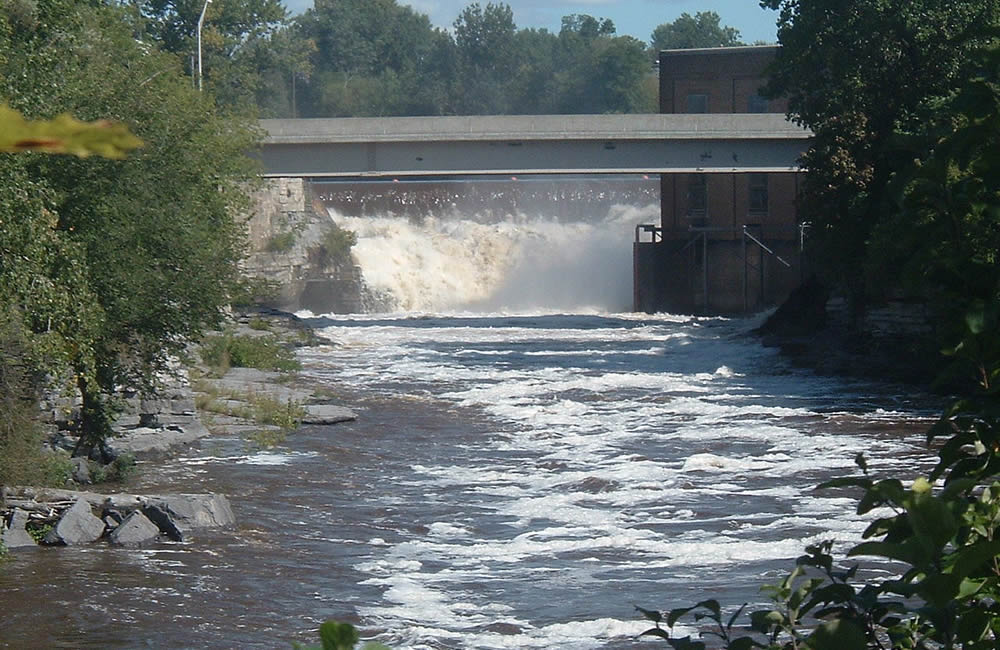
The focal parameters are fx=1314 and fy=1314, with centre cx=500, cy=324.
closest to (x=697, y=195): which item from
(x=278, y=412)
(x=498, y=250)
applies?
(x=498, y=250)

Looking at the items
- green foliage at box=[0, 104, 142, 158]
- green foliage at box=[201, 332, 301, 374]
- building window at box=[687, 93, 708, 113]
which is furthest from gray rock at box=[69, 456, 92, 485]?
building window at box=[687, 93, 708, 113]

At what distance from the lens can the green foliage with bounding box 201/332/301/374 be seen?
28703 millimetres

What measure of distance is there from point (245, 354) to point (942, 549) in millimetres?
29232

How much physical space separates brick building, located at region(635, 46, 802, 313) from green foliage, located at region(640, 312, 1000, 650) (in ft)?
153

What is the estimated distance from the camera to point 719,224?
51906 mm

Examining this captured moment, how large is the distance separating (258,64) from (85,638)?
203 feet

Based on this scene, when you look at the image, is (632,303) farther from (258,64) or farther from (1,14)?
(1,14)

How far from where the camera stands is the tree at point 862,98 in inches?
1176

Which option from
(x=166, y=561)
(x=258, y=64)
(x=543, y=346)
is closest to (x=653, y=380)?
(x=543, y=346)

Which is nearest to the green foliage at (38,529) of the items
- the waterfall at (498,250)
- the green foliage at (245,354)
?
the green foliage at (245,354)

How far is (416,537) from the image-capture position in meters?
15.7

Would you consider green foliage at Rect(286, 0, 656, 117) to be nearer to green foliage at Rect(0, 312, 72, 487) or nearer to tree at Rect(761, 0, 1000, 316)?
tree at Rect(761, 0, 1000, 316)

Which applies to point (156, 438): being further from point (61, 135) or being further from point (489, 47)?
point (489, 47)

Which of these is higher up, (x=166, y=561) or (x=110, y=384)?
(x=110, y=384)
